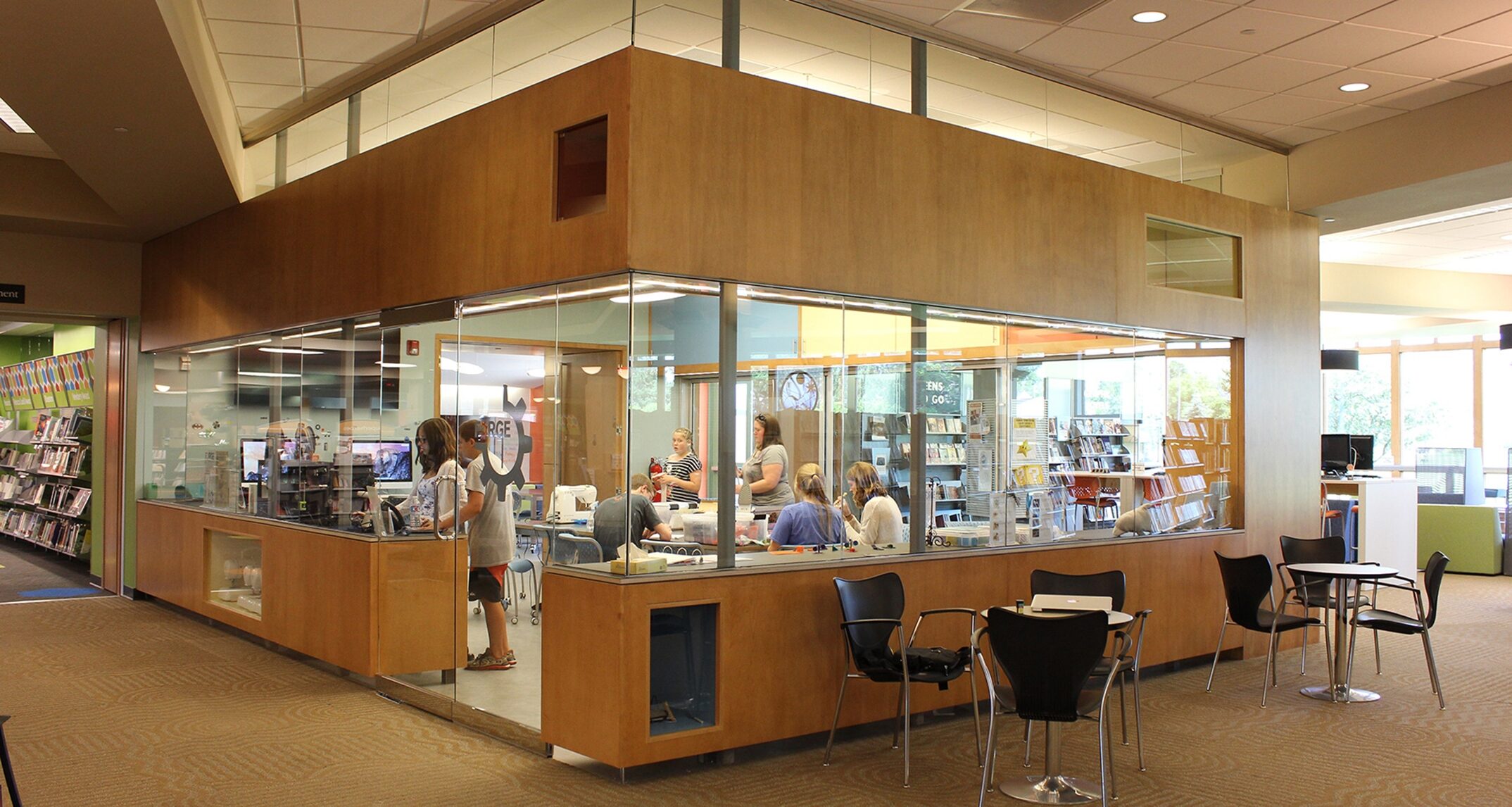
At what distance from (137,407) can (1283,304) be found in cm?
1087

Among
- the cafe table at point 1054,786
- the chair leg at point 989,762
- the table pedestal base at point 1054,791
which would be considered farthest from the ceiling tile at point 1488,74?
the chair leg at point 989,762

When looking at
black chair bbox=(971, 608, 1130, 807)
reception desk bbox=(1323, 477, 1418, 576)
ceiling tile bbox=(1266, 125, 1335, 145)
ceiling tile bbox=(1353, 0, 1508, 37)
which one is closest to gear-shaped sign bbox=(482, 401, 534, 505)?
black chair bbox=(971, 608, 1130, 807)

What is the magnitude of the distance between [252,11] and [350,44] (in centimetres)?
72

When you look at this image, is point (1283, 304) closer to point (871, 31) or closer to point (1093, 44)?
point (1093, 44)

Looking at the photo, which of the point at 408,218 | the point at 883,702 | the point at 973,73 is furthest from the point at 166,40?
the point at 883,702

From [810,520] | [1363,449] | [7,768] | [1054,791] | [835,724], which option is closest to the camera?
[7,768]

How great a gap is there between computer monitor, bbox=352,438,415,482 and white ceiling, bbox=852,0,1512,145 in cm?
407

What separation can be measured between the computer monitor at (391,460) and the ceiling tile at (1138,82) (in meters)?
5.36

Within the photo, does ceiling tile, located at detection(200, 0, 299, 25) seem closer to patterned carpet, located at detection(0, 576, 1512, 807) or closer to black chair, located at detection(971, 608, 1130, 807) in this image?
patterned carpet, located at detection(0, 576, 1512, 807)

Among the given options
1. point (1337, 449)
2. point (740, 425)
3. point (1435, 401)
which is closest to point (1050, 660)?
point (740, 425)

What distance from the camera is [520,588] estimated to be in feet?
22.1

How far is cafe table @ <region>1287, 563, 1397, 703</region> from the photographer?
6965 mm

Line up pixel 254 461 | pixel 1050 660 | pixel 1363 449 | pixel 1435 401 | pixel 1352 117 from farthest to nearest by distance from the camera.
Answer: pixel 1435 401
pixel 1363 449
pixel 254 461
pixel 1352 117
pixel 1050 660

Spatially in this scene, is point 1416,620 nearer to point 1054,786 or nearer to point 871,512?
point 1054,786
